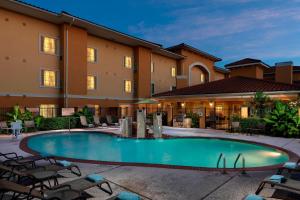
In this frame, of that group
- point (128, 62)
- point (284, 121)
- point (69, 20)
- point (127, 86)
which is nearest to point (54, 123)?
point (69, 20)

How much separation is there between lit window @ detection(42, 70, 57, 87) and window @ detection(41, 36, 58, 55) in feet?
5.73

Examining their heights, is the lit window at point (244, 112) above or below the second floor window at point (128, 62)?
below

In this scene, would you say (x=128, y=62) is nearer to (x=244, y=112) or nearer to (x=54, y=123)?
(x=54, y=123)

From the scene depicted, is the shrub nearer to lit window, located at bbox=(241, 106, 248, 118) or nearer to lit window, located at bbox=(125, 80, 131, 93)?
lit window, located at bbox=(241, 106, 248, 118)

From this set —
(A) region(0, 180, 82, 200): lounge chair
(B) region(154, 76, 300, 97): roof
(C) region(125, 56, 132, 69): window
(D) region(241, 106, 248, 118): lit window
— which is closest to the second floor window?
(C) region(125, 56, 132, 69): window

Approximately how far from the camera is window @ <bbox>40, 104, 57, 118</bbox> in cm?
2170

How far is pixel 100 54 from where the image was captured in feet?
85.6

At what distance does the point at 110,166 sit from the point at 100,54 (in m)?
19.8

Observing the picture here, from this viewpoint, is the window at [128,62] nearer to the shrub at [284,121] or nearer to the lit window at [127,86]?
the lit window at [127,86]

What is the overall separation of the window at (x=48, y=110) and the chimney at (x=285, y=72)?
2404 cm

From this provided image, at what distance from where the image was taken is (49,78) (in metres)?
22.0

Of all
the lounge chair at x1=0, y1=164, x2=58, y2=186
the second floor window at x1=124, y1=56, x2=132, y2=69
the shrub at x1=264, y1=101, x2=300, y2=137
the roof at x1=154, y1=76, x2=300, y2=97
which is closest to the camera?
the lounge chair at x1=0, y1=164, x2=58, y2=186

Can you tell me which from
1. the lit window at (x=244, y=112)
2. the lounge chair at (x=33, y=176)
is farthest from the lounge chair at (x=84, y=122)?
the lounge chair at (x=33, y=176)

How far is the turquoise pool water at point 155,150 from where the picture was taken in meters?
11.6
